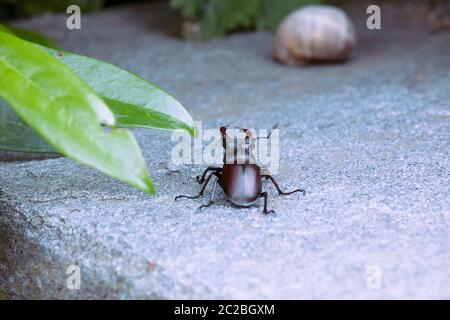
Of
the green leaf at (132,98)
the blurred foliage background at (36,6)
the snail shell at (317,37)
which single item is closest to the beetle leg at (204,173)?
the green leaf at (132,98)

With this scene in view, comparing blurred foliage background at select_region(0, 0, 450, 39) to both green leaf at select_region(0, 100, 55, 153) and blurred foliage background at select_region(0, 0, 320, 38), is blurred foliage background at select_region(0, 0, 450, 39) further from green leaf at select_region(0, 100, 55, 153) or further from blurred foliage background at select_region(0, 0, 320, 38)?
green leaf at select_region(0, 100, 55, 153)

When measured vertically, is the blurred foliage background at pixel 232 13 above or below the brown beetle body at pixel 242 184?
above

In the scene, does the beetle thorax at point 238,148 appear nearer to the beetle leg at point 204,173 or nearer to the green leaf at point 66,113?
the beetle leg at point 204,173

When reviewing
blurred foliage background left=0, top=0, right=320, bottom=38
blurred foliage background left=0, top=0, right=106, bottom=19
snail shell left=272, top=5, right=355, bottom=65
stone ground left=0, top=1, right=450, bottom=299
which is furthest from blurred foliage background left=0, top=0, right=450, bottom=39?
stone ground left=0, top=1, right=450, bottom=299

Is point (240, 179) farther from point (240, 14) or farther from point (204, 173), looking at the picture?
point (240, 14)

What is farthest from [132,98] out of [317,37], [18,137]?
[317,37]

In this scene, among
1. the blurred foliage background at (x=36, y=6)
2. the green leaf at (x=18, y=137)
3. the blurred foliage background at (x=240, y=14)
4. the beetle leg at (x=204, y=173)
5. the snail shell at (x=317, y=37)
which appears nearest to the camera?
the beetle leg at (x=204, y=173)
